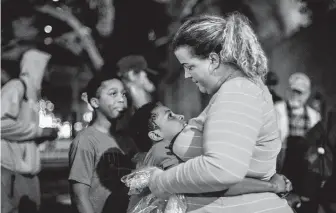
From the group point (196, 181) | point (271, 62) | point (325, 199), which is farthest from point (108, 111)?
point (325, 199)

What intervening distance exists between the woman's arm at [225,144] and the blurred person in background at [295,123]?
1847 millimetres

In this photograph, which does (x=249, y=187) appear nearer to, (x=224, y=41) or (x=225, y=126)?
(x=225, y=126)

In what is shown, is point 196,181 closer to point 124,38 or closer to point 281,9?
point 124,38

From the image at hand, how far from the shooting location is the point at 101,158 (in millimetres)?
2623

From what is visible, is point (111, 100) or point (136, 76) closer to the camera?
point (111, 100)

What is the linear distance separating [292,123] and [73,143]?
1562 mm

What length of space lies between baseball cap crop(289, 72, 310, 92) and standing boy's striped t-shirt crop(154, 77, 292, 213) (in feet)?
5.76

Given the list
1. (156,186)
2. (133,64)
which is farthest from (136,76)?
(156,186)

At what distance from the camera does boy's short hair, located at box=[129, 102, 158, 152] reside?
264cm

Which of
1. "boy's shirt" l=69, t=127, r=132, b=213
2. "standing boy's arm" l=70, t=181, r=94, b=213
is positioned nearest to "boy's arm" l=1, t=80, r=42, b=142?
"boy's shirt" l=69, t=127, r=132, b=213

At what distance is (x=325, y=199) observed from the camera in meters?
3.32

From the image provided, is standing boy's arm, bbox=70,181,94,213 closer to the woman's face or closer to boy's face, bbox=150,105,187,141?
boy's face, bbox=150,105,187,141

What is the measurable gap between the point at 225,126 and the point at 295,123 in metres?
2.05

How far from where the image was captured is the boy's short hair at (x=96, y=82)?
274 centimetres
